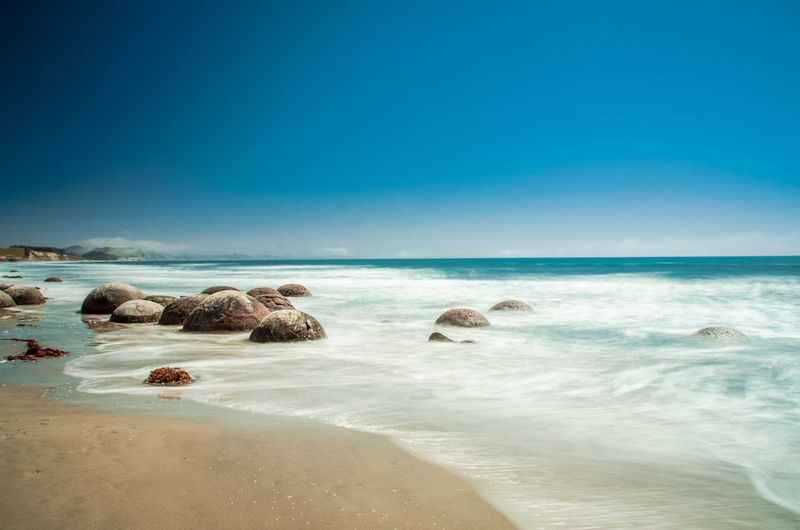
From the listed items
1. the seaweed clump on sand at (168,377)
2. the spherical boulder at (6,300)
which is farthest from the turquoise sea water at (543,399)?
the spherical boulder at (6,300)

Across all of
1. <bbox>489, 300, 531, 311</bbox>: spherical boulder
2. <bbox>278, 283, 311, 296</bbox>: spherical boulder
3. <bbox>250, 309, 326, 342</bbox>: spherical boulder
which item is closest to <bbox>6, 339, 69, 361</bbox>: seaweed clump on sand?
<bbox>250, 309, 326, 342</bbox>: spherical boulder

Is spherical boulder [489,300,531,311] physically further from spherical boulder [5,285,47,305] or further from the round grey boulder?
spherical boulder [5,285,47,305]

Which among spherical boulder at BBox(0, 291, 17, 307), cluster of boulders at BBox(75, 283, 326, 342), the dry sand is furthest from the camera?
spherical boulder at BBox(0, 291, 17, 307)

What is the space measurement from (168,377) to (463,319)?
27.7ft

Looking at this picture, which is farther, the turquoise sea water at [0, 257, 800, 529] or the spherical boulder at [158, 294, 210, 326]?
the spherical boulder at [158, 294, 210, 326]

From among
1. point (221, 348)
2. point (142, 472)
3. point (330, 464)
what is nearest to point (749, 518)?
point (330, 464)

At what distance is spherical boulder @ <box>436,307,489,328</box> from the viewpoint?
531 inches

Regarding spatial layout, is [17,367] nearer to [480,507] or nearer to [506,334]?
[480,507]

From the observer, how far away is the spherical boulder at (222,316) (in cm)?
1127

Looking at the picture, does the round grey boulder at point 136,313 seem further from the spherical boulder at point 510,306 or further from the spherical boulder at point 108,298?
the spherical boulder at point 510,306

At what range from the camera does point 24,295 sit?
18094 millimetres

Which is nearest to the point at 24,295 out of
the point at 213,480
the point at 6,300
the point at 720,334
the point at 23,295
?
the point at 23,295

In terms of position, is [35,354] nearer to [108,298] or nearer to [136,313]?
[136,313]

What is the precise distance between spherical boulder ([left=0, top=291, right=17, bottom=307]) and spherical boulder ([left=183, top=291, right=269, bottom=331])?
9535 mm
